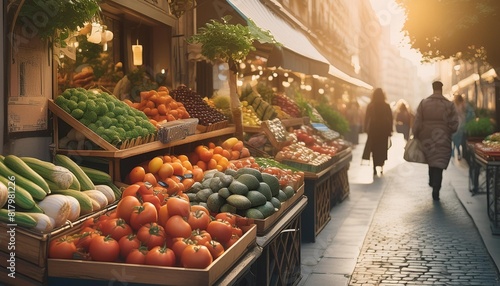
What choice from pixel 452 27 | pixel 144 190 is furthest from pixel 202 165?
pixel 452 27

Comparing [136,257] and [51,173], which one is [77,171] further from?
[136,257]

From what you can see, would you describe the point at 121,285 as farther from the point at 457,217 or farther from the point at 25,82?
the point at 457,217

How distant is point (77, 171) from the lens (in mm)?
5500

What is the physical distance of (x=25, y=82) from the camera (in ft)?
18.7

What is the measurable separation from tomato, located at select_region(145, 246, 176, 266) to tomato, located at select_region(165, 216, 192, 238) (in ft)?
0.88

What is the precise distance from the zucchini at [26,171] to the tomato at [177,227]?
896 mm

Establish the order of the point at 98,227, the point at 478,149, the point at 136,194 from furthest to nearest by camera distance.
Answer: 1. the point at 478,149
2. the point at 136,194
3. the point at 98,227

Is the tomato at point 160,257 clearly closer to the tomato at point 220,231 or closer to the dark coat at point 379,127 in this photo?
the tomato at point 220,231

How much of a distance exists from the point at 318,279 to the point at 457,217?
4363 millimetres

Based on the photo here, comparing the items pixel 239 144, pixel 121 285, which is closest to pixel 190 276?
pixel 121 285

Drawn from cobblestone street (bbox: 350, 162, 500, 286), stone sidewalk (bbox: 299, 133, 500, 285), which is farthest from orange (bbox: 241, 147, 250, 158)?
cobblestone street (bbox: 350, 162, 500, 286)

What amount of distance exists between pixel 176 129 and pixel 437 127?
643 cm

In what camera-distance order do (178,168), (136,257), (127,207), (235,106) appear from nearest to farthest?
(136,257)
(127,207)
(178,168)
(235,106)

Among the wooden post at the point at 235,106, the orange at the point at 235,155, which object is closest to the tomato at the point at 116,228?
the orange at the point at 235,155
